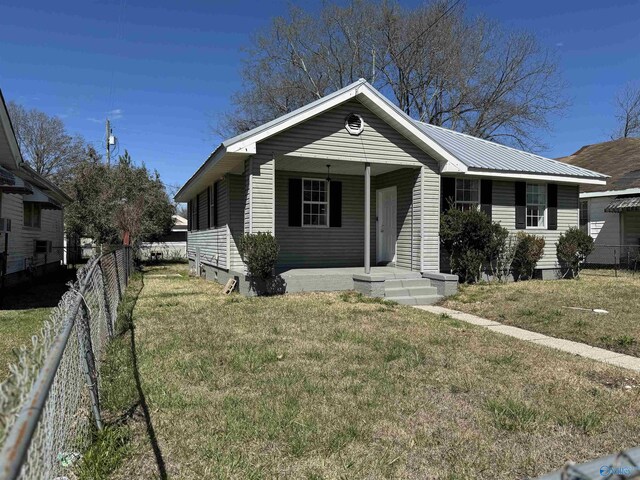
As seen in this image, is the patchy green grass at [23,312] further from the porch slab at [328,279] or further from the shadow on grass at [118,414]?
the porch slab at [328,279]

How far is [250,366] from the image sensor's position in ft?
16.3

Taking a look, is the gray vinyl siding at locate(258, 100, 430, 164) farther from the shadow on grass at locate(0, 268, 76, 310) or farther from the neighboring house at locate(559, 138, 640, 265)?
the neighboring house at locate(559, 138, 640, 265)

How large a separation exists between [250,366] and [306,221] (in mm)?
8041

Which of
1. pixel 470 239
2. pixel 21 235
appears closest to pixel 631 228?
pixel 470 239

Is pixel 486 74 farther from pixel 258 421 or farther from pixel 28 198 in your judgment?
pixel 258 421

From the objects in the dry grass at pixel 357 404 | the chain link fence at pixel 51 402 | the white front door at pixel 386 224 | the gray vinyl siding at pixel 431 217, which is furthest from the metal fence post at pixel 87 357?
the white front door at pixel 386 224

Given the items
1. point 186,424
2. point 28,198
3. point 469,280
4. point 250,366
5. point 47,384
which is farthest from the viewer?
point 28,198

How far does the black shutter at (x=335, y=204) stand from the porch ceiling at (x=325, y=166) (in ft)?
1.31

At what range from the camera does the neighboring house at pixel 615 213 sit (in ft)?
55.2

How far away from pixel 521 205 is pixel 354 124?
6.17 m

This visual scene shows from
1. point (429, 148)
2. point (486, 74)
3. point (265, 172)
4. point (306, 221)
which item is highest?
point (486, 74)

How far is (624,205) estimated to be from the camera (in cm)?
1642

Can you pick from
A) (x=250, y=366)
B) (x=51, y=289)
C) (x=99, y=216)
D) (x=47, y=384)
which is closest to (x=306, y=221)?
(x=51, y=289)

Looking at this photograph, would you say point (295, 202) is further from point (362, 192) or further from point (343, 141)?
point (343, 141)
